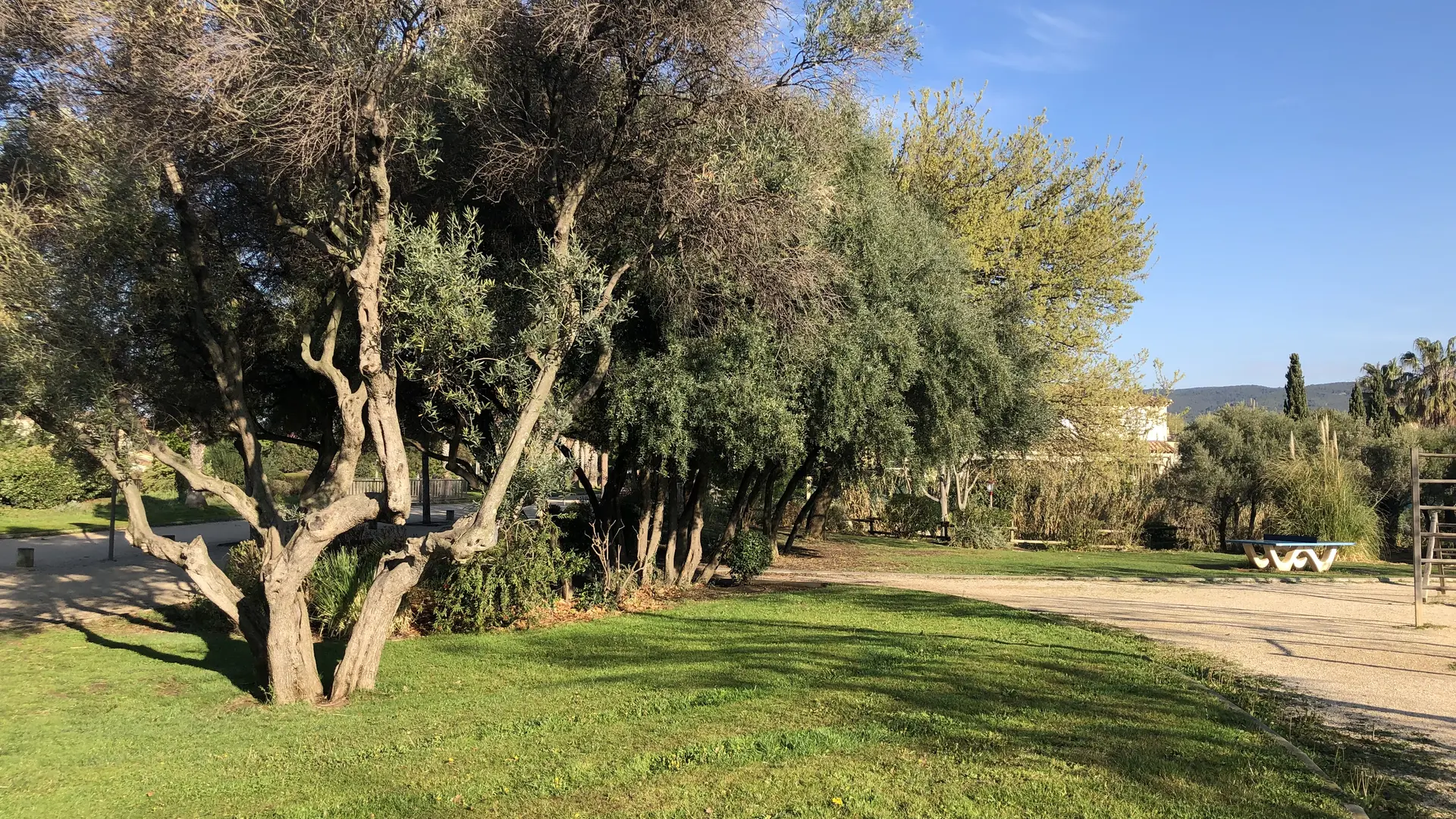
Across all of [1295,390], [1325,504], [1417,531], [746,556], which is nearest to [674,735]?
[746,556]

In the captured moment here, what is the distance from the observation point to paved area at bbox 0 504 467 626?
46.6 ft

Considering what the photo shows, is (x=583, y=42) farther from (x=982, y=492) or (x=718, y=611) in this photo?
(x=982, y=492)

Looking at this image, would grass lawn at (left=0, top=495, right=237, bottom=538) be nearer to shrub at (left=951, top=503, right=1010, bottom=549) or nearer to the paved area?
the paved area

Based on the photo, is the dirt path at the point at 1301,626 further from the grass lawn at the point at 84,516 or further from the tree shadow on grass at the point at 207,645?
the grass lawn at the point at 84,516

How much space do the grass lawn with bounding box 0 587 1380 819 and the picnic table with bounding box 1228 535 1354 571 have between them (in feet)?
41.8

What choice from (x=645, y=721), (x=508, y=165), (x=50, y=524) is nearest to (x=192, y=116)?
(x=508, y=165)

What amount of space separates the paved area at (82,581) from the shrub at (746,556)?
9.25 m

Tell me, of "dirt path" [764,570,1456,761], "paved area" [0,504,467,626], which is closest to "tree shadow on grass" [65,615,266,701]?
"paved area" [0,504,467,626]

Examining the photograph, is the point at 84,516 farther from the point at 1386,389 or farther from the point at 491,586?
the point at 1386,389

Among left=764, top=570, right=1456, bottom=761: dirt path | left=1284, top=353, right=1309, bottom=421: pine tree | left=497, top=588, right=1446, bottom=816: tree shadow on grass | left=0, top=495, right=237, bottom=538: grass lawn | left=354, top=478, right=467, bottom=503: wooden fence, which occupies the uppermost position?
left=1284, top=353, right=1309, bottom=421: pine tree

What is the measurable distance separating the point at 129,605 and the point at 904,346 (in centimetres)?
1306

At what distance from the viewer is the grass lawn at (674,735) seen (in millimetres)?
5391

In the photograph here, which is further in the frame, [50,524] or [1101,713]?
[50,524]

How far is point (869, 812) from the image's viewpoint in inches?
198
